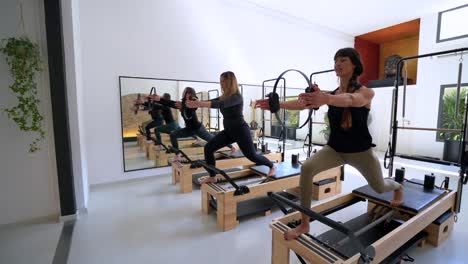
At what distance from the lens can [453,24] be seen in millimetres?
5223

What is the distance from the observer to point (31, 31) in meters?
2.27

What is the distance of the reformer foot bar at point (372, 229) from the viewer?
1.36 metres

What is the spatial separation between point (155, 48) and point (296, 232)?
11.8 feet

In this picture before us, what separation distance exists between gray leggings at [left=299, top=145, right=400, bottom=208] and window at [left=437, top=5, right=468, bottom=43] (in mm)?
5927

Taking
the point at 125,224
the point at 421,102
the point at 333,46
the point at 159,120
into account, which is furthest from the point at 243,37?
the point at 421,102

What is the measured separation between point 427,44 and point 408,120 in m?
1.90

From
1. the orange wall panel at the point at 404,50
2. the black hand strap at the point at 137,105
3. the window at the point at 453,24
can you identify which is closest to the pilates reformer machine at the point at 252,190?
the black hand strap at the point at 137,105

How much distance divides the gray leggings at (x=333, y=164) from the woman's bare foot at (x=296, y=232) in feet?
0.46

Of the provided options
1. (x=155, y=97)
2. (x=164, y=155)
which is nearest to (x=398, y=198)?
(x=155, y=97)

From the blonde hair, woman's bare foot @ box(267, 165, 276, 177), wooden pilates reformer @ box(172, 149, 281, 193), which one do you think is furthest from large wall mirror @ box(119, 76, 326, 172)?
the blonde hair

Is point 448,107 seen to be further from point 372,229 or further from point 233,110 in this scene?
point 233,110

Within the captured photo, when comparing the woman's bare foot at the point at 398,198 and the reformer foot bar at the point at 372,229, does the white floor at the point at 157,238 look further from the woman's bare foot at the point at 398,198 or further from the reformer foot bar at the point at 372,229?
the woman's bare foot at the point at 398,198

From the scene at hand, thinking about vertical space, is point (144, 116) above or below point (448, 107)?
below

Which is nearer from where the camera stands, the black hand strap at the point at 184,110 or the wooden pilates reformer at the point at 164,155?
the black hand strap at the point at 184,110
